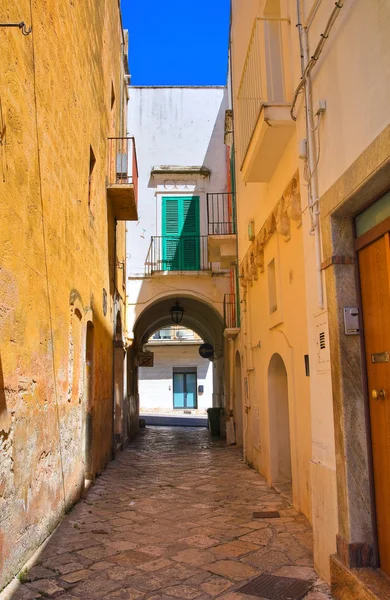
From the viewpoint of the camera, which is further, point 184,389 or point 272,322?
point 184,389

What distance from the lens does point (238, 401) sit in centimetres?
1322

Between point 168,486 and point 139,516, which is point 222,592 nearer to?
point 139,516

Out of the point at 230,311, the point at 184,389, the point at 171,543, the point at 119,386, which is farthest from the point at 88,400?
the point at 184,389

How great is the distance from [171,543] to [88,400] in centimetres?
335

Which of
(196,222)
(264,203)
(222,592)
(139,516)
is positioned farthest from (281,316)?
(196,222)

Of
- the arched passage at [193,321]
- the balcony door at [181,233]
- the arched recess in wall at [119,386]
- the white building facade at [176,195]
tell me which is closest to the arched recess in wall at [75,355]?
the arched recess in wall at [119,386]

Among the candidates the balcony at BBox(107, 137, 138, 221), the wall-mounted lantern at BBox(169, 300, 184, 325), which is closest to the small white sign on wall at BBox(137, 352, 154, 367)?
the wall-mounted lantern at BBox(169, 300, 184, 325)

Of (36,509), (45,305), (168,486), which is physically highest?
(45,305)

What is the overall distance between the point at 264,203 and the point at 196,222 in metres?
7.80

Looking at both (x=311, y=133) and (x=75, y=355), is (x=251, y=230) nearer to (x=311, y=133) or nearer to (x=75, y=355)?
(x=75, y=355)

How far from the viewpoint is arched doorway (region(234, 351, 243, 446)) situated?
13031 millimetres

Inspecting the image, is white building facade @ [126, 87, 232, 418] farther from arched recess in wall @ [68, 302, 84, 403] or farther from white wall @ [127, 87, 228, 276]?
arched recess in wall @ [68, 302, 84, 403]

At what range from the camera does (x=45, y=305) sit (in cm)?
522

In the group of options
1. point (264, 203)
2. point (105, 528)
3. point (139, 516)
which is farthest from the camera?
point (264, 203)
